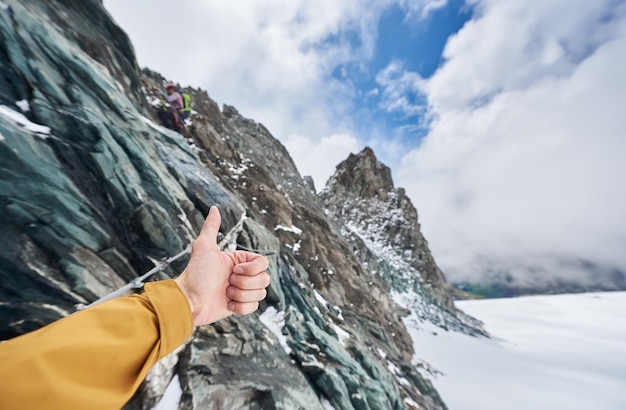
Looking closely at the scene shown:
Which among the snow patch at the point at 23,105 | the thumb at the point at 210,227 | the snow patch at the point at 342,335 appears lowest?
the snow patch at the point at 342,335

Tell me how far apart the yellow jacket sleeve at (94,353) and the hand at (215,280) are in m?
0.39

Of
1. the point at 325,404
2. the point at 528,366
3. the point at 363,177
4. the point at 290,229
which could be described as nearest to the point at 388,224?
the point at 363,177

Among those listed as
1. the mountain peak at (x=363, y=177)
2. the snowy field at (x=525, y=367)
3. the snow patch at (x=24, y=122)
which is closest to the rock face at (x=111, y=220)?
the snow patch at (x=24, y=122)

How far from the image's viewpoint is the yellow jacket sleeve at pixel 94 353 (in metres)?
1.19

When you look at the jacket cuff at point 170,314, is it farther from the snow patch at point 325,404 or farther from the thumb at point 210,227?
the snow patch at point 325,404

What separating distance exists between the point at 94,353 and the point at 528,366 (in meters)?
38.7

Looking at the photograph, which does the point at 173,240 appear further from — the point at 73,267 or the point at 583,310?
the point at 583,310

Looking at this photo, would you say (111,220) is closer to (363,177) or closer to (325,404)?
(325,404)

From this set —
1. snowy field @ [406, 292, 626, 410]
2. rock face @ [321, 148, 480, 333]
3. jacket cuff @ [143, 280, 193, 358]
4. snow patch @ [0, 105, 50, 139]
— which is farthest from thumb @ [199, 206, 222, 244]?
rock face @ [321, 148, 480, 333]

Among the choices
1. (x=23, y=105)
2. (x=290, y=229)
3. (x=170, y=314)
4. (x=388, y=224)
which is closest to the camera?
(x=170, y=314)

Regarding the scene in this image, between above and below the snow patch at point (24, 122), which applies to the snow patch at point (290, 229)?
above

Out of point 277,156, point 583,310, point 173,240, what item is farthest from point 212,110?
point 583,310

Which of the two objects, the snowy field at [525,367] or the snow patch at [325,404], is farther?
the snowy field at [525,367]

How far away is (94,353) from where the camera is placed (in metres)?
1.43
